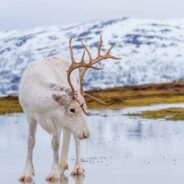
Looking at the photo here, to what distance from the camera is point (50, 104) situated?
551 inches

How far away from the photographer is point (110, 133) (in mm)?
26656

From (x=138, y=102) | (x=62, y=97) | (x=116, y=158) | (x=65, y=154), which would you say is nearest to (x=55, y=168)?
(x=62, y=97)

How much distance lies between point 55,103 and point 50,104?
102mm

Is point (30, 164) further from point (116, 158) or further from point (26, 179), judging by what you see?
point (116, 158)

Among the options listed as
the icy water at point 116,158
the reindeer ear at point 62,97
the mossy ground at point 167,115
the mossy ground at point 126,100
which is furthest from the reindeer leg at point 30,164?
the mossy ground at point 126,100

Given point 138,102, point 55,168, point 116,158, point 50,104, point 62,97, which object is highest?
point 62,97

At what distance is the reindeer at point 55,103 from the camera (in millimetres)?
13852

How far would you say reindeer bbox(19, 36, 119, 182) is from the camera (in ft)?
45.4

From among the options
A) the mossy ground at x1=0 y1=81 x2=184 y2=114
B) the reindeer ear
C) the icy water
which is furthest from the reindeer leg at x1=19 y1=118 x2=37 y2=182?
the mossy ground at x1=0 y1=81 x2=184 y2=114

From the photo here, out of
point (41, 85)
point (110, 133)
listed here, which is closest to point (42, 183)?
point (41, 85)

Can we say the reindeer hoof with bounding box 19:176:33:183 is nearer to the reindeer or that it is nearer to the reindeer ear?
the reindeer

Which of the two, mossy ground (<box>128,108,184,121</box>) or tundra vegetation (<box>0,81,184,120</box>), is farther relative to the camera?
tundra vegetation (<box>0,81,184,120</box>)

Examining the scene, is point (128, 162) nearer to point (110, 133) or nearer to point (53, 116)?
point (53, 116)

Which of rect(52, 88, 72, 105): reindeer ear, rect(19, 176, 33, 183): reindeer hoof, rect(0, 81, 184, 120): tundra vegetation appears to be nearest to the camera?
rect(52, 88, 72, 105): reindeer ear
